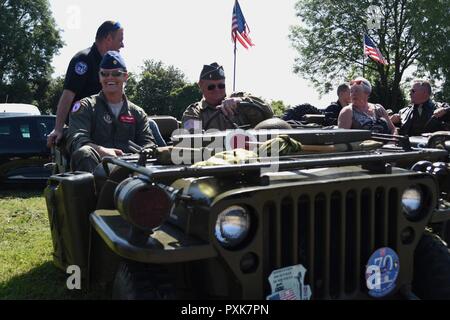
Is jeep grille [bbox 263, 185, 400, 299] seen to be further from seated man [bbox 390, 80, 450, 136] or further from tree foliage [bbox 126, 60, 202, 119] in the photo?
tree foliage [bbox 126, 60, 202, 119]

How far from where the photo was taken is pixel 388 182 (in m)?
2.74

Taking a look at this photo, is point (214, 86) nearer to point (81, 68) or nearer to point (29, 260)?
point (81, 68)

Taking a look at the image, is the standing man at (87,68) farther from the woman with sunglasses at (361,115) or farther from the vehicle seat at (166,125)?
the woman with sunglasses at (361,115)

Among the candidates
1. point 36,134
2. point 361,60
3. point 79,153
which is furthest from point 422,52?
point 79,153

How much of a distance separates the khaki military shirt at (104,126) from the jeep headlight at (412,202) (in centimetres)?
221

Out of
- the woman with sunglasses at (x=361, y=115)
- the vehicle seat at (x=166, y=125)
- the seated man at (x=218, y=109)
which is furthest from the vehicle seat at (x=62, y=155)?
the woman with sunglasses at (x=361, y=115)

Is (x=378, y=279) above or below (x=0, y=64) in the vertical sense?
below

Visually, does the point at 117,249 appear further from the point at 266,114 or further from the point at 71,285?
the point at 266,114

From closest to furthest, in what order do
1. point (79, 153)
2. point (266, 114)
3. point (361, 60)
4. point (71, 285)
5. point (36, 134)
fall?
point (71, 285) < point (79, 153) < point (266, 114) < point (36, 134) < point (361, 60)

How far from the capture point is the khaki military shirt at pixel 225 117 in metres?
4.61

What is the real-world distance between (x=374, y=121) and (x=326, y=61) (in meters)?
31.5

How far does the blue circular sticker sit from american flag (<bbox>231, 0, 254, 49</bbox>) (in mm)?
7994

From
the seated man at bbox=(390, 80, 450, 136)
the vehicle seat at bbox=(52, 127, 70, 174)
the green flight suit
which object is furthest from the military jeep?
the seated man at bbox=(390, 80, 450, 136)

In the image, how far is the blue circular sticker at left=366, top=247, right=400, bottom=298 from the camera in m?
2.77
